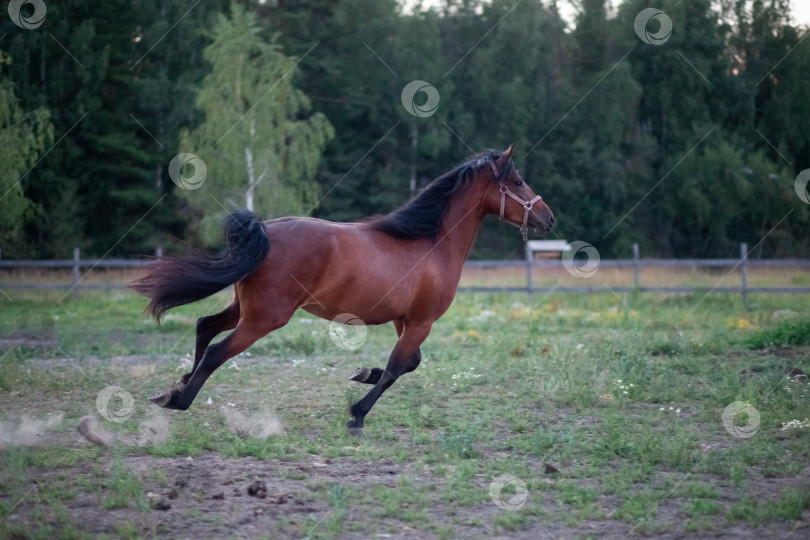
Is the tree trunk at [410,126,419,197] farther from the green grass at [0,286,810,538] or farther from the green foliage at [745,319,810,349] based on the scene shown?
the green foliage at [745,319,810,349]

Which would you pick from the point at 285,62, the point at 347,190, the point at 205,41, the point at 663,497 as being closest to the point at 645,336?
the point at 663,497

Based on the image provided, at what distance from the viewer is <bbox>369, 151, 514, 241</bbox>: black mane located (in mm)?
6312

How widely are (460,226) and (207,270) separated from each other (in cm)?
232

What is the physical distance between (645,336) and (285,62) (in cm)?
1808

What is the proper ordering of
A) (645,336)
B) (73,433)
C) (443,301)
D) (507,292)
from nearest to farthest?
1. (73,433)
2. (443,301)
3. (645,336)
4. (507,292)

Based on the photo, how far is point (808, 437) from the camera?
19.0 feet

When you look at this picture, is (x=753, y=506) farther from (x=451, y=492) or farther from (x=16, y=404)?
(x=16, y=404)

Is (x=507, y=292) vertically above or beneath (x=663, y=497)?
above
